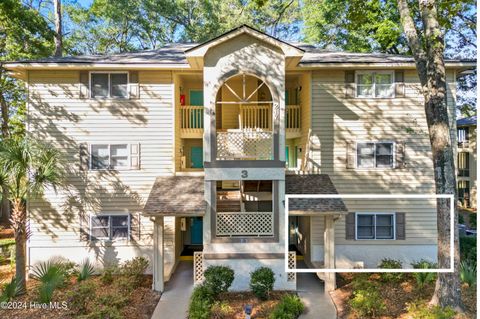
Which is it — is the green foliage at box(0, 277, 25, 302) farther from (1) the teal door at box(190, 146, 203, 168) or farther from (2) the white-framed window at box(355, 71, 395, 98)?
(2) the white-framed window at box(355, 71, 395, 98)

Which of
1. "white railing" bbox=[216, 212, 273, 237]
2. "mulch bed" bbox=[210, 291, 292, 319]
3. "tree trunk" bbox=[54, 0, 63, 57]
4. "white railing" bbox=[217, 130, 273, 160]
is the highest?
"tree trunk" bbox=[54, 0, 63, 57]

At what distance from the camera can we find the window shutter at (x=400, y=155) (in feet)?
39.3

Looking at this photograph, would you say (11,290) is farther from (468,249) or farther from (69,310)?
(468,249)

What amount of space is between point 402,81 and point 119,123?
11.2 meters

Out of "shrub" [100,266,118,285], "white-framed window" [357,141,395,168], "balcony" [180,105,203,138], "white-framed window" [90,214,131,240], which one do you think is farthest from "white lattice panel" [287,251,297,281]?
"white-framed window" [90,214,131,240]

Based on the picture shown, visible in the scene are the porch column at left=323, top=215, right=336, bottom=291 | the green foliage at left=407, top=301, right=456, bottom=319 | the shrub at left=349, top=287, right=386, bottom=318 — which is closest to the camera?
the green foliage at left=407, top=301, right=456, bottom=319

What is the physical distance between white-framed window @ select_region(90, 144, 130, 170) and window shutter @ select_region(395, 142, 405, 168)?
10514 mm

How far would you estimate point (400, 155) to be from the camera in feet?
39.4

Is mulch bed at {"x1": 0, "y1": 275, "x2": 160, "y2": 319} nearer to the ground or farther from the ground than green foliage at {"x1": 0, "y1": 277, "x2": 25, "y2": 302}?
nearer to the ground

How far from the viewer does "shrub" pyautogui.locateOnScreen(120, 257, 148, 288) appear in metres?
10.2

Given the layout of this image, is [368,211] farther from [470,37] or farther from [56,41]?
[470,37]

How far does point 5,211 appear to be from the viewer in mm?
21953

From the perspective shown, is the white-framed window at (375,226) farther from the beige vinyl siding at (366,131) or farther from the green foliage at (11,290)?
the green foliage at (11,290)

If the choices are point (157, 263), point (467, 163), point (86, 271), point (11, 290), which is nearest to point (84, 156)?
point (86, 271)
